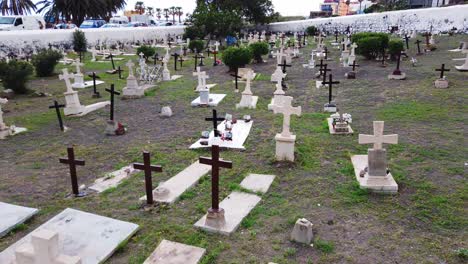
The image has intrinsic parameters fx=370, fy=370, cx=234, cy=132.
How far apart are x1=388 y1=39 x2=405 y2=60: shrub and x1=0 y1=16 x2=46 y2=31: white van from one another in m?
25.1

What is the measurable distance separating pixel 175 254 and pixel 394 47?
1690 cm

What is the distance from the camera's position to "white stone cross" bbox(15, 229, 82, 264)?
3.01 m

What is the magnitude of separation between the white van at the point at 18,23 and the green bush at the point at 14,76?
1455cm

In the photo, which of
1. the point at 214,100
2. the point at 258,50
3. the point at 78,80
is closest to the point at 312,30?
the point at 258,50

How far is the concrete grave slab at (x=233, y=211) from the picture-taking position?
4719mm

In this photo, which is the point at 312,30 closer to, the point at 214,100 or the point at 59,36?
the point at 59,36

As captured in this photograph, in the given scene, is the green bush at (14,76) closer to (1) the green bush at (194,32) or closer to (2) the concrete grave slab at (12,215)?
(2) the concrete grave slab at (12,215)

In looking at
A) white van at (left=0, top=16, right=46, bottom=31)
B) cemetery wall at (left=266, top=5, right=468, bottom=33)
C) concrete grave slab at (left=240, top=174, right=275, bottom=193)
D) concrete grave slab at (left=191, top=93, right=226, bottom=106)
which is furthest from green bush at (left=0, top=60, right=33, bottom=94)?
cemetery wall at (left=266, top=5, right=468, bottom=33)

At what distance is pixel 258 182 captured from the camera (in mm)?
6156

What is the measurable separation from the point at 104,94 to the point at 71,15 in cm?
3409

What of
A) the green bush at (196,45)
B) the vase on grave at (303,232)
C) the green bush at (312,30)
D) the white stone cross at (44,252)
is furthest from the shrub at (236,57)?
the green bush at (312,30)

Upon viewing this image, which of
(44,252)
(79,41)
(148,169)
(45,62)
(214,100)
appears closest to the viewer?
(44,252)

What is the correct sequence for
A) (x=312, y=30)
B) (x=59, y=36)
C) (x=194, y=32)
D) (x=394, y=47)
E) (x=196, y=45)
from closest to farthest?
(x=394, y=47) < (x=59, y=36) < (x=196, y=45) < (x=194, y=32) < (x=312, y=30)

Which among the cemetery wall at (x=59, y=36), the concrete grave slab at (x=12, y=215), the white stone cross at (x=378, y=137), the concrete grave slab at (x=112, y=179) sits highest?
Answer: the cemetery wall at (x=59, y=36)
